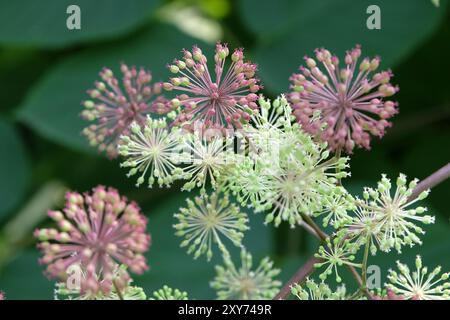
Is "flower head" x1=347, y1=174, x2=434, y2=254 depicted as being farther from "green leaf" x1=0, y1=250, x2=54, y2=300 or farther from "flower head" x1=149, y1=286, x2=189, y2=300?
"green leaf" x1=0, y1=250, x2=54, y2=300

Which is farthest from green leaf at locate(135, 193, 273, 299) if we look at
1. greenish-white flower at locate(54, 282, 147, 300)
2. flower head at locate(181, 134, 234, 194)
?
flower head at locate(181, 134, 234, 194)

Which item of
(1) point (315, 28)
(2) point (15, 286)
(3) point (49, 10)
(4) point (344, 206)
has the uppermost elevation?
(3) point (49, 10)

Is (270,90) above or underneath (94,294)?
above

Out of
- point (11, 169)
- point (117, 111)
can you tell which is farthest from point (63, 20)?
point (117, 111)

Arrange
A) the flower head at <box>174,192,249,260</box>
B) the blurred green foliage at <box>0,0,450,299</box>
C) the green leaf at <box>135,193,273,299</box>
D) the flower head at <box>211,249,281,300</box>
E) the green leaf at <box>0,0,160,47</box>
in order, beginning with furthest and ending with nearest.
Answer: the green leaf at <box>0,0,160,47</box> < the blurred green foliage at <box>0,0,450,299</box> < the green leaf at <box>135,193,273,299</box> < the flower head at <box>211,249,281,300</box> < the flower head at <box>174,192,249,260</box>

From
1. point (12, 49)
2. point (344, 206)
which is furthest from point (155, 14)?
point (344, 206)

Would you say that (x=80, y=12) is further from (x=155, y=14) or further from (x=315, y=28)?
(x=315, y=28)
